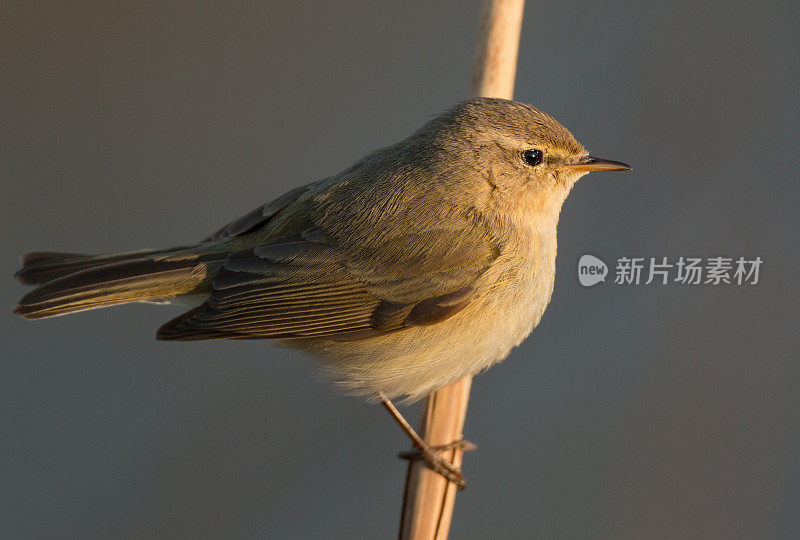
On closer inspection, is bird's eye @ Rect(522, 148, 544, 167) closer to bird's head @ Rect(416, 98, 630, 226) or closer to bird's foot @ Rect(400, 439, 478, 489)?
bird's head @ Rect(416, 98, 630, 226)

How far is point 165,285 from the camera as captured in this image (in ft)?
8.48

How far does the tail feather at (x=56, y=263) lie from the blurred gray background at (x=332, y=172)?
0.80 m

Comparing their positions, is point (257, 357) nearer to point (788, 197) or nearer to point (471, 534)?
point (471, 534)

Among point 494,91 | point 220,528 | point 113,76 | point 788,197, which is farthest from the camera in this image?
point 113,76

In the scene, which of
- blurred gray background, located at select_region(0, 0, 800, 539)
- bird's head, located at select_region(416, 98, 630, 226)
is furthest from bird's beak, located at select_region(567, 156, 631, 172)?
blurred gray background, located at select_region(0, 0, 800, 539)

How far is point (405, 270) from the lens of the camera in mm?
2527

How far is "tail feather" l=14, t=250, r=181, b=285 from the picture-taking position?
2.64 meters

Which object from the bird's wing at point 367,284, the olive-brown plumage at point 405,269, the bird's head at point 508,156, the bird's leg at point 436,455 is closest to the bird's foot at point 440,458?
the bird's leg at point 436,455

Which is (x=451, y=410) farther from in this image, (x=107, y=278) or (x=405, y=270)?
(x=107, y=278)

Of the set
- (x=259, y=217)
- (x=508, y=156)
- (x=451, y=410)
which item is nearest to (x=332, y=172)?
(x=259, y=217)

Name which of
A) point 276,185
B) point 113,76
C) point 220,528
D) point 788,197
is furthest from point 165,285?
point 788,197

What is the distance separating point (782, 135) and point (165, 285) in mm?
2519

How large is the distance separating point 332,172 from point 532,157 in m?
1.43

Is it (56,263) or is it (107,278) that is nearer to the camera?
(107,278)
